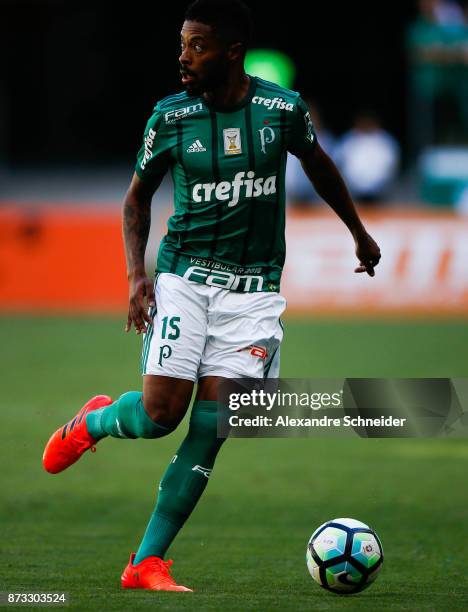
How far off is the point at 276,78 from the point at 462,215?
262 inches

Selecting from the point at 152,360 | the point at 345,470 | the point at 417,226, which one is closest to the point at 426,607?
the point at 152,360

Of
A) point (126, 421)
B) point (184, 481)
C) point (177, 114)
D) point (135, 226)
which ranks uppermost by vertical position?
point (177, 114)

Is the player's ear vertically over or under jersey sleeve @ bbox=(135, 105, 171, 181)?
over

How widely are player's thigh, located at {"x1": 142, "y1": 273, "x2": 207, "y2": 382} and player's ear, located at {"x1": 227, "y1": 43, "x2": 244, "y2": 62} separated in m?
1.00

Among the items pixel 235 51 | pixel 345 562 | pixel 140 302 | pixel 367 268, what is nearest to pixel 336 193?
pixel 367 268

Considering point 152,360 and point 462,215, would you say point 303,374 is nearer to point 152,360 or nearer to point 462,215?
point 462,215

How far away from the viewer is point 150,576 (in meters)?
5.61

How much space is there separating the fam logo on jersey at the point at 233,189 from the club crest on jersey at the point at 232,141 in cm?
10

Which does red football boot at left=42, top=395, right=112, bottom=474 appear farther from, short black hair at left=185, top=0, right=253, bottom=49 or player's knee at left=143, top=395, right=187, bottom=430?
short black hair at left=185, top=0, right=253, bottom=49

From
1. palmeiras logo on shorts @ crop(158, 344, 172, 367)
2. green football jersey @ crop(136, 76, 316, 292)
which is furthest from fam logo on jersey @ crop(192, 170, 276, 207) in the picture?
palmeiras logo on shorts @ crop(158, 344, 172, 367)

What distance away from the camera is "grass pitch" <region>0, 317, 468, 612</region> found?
5.59m

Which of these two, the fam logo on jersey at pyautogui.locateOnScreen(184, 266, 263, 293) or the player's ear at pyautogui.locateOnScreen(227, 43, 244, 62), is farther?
the fam logo on jersey at pyautogui.locateOnScreen(184, 266, 263, 293)

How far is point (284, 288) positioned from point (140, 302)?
11244mm

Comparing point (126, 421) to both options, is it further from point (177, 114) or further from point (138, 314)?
point (177, 114)
